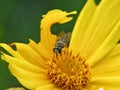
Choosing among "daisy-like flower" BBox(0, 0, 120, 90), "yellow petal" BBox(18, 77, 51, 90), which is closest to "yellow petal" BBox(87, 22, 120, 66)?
"daisy-like flower" BBox(0, 0, 120, 90)

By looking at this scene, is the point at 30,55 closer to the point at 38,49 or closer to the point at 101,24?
the point at 38,49

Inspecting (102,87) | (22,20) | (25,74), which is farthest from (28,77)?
(22,20)

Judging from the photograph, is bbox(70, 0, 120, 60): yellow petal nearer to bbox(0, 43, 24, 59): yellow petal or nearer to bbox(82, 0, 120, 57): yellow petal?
bbox(82, 0, 120, 57): yellow petal

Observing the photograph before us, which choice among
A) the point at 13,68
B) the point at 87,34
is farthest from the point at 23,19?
the point at 13,68

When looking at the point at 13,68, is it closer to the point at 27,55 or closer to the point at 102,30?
the point at 27,55

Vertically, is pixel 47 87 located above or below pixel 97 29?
below

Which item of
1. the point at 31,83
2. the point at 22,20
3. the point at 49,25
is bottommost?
the point at 31,83

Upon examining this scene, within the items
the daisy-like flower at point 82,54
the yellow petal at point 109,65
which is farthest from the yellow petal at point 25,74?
the yellow petal at point 109,65
